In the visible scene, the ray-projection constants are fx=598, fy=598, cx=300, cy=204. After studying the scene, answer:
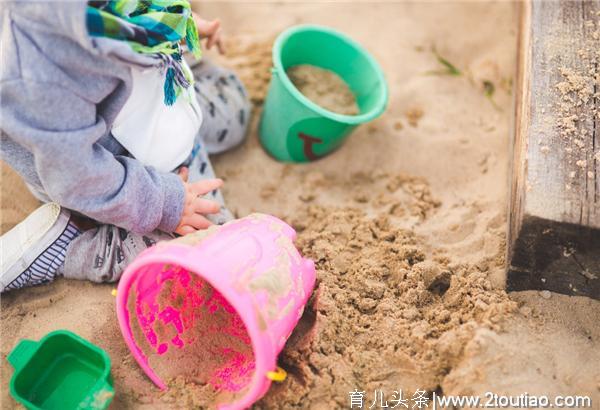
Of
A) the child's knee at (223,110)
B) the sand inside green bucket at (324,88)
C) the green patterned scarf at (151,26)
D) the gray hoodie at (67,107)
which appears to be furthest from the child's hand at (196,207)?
the sand inside green bucket at (324,88)

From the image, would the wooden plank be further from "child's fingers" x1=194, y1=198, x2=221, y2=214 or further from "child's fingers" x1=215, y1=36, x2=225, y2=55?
"child's fingers" x1=215, y1=36, x2=225, y2=55

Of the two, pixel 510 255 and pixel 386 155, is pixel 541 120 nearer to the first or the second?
pixel 510 255

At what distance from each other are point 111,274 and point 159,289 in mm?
202

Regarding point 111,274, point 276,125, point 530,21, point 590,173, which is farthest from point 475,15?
point 111,274

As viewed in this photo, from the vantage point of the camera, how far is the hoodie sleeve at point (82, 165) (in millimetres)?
1243

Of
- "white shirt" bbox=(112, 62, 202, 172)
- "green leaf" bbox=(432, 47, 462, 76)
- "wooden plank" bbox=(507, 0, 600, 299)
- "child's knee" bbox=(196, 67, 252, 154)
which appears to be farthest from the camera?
"green leaf" bbox=(432, 47, 462, 76)

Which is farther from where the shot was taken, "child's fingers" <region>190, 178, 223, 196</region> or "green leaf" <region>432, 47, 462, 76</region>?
"green leaf" <region>432, 47, 462, 76</region>

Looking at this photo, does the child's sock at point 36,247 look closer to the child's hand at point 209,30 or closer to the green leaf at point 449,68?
the child's hand at point 209,30

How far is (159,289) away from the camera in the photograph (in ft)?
4.97

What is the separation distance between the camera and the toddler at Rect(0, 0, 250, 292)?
1.21 meters

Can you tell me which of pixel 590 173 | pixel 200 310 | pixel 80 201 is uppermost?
pixel 590 173

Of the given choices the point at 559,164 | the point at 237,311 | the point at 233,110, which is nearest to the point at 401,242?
the point at 559,164

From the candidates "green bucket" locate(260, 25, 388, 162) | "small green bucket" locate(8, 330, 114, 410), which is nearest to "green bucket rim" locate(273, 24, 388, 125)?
"green bucket" locate(260, 25, 388, 162)

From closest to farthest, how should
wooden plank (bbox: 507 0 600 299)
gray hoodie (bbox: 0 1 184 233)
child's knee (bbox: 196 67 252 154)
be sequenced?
gray hoodie (bbox: 0 1 184 233) → wooden plank (bbox: 507 0 600 299) → child's knee (bbox: 196 67 252 154)
